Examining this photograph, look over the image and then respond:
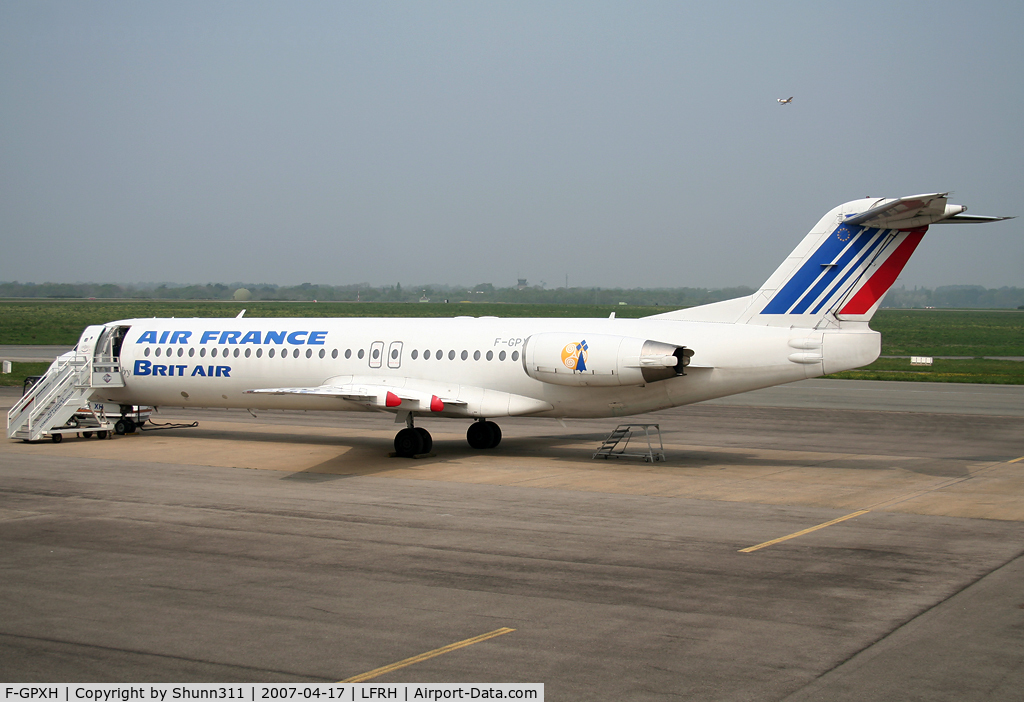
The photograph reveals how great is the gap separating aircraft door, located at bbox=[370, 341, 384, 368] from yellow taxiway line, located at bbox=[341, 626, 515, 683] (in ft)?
47.1

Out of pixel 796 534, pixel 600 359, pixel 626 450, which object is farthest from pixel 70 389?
pixel 796 534

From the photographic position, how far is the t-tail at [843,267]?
1870 centimetres

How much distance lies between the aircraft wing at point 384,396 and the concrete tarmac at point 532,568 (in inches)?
52.8

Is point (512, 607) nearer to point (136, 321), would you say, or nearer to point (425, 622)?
point (425, 622)

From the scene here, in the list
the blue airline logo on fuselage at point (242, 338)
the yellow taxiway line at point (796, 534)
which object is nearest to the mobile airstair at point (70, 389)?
the blue airline logo on fuselage at point (242, 338)

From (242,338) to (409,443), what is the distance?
6.37m

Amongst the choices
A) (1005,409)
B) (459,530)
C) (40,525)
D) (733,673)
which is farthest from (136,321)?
(1005,409)

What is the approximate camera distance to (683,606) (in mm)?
10328

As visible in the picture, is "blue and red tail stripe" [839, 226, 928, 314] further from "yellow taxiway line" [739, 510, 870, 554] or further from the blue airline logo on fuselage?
the blue airline logo on fuselage

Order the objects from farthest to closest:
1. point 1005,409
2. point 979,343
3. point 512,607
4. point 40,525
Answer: point 979,343 → point 1005,409 → point 40,525 → point 512,607

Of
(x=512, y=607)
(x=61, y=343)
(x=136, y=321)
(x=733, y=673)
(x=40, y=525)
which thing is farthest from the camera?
(x=61, y=343)

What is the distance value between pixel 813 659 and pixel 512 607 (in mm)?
3253

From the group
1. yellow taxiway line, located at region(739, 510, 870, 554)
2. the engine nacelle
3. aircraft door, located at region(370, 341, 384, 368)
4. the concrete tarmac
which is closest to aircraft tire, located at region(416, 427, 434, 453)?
the concrete tarmac

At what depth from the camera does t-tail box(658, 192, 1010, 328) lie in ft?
61.4
